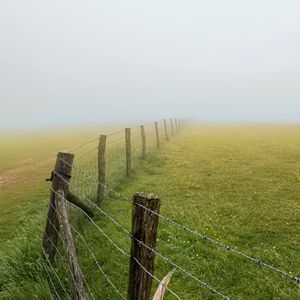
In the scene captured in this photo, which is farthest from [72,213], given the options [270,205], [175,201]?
[270,205]

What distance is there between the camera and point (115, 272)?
8.53 m

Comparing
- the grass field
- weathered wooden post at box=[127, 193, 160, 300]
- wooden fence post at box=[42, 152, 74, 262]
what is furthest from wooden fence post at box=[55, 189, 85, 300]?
weathered wooden post at box=[127, 193, 160, 300]

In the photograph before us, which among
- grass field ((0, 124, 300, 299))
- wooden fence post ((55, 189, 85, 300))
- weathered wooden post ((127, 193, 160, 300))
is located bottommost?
grass field ((0, 124, 300, 299))

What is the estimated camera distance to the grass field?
7988 mm

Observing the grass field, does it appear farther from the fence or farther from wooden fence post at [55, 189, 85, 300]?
wooden fence post at [55, 189, 85, 300]

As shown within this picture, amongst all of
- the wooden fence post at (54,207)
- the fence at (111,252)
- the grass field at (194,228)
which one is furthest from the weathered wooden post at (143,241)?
the wooden fence post at (54,207)

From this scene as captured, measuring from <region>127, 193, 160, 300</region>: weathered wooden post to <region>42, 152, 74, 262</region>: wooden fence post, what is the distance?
397 centimetres

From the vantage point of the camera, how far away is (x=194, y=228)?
10938mm

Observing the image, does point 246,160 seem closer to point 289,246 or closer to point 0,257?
point 289,246

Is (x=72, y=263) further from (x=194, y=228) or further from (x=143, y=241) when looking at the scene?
(x=194, y=228)

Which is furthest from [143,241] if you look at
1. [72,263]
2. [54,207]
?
[54,207]

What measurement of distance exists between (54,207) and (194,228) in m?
4.24

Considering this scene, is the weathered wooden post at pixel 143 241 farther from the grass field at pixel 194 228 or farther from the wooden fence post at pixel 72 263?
the grass field at pixel 194 228

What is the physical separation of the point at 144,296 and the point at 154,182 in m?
12.5
